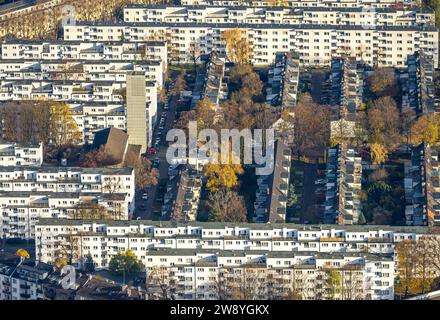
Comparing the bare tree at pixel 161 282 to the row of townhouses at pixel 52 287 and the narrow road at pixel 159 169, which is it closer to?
the row of townhouses at pixel 52 287

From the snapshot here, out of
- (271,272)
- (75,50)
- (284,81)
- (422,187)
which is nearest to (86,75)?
(75,50)

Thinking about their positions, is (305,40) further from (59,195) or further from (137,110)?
(59,195)

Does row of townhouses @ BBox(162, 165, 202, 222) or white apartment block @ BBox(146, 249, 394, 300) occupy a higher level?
row of townhouses @ BBox(162, 165, 202, 222)

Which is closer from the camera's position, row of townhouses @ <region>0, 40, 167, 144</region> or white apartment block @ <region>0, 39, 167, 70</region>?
row of townhouses @ <region>0, 40, 167, 144</region>

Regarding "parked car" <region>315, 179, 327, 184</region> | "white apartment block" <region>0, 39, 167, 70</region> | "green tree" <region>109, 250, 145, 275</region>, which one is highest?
"white apartment block" <region>0, 39, 167, 70</region>

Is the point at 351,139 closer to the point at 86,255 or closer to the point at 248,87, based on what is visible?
the point at 248,87

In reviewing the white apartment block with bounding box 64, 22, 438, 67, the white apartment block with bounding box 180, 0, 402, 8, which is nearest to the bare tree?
the white apartment block with bounding box 64, 22, 438, 67

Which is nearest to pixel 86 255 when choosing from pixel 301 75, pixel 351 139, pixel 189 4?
pixel 351 139

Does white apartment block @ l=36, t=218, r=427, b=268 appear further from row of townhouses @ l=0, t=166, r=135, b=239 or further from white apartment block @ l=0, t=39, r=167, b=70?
white apartment block @ l=0, t=39, r=167, b=70
